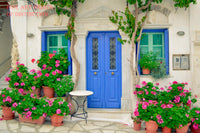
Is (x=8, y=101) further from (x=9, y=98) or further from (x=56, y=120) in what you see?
(x=56, y=120)

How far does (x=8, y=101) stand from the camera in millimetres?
4648

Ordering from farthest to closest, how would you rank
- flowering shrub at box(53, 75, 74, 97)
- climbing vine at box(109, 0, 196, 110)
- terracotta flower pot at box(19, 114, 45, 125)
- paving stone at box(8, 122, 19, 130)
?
flowering shrub at box(53, 75, 74, 97) → climbing vine at box(109, 0, 196, 110) → terracotta flower pot at box(19, 114, 45, 125) → paving stone at box(8, 122, 19, 130)

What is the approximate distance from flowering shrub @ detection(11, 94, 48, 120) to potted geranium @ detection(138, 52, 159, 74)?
119 inches

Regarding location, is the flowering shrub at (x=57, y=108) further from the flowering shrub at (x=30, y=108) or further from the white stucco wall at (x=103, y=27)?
the white stucco wall at (x=103, y=27)

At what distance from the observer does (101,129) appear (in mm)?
4242

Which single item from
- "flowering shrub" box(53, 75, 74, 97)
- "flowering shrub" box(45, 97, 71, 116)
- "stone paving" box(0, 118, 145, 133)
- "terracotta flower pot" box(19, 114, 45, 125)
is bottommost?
"stone paving" box(0, 118, 145, 133)

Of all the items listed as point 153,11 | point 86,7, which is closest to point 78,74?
point 86,7

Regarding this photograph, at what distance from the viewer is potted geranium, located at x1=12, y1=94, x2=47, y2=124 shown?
14.0 ft

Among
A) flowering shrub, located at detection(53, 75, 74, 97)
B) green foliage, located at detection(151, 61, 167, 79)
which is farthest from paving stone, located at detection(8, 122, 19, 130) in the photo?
green foliage, located at detection(151, 61, 167, 79)

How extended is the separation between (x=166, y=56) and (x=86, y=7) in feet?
9.88

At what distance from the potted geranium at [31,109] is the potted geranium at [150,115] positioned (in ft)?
8.00

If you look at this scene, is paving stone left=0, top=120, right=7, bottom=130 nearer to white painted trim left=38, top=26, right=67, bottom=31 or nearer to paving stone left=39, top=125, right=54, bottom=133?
paving stone left=39, top=125, right=54, bottom=133

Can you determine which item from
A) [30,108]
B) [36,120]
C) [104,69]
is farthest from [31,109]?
[104,69]

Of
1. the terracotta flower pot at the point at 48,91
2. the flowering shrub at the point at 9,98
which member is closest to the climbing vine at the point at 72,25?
the terracotta flower pot at the point at 48,91
